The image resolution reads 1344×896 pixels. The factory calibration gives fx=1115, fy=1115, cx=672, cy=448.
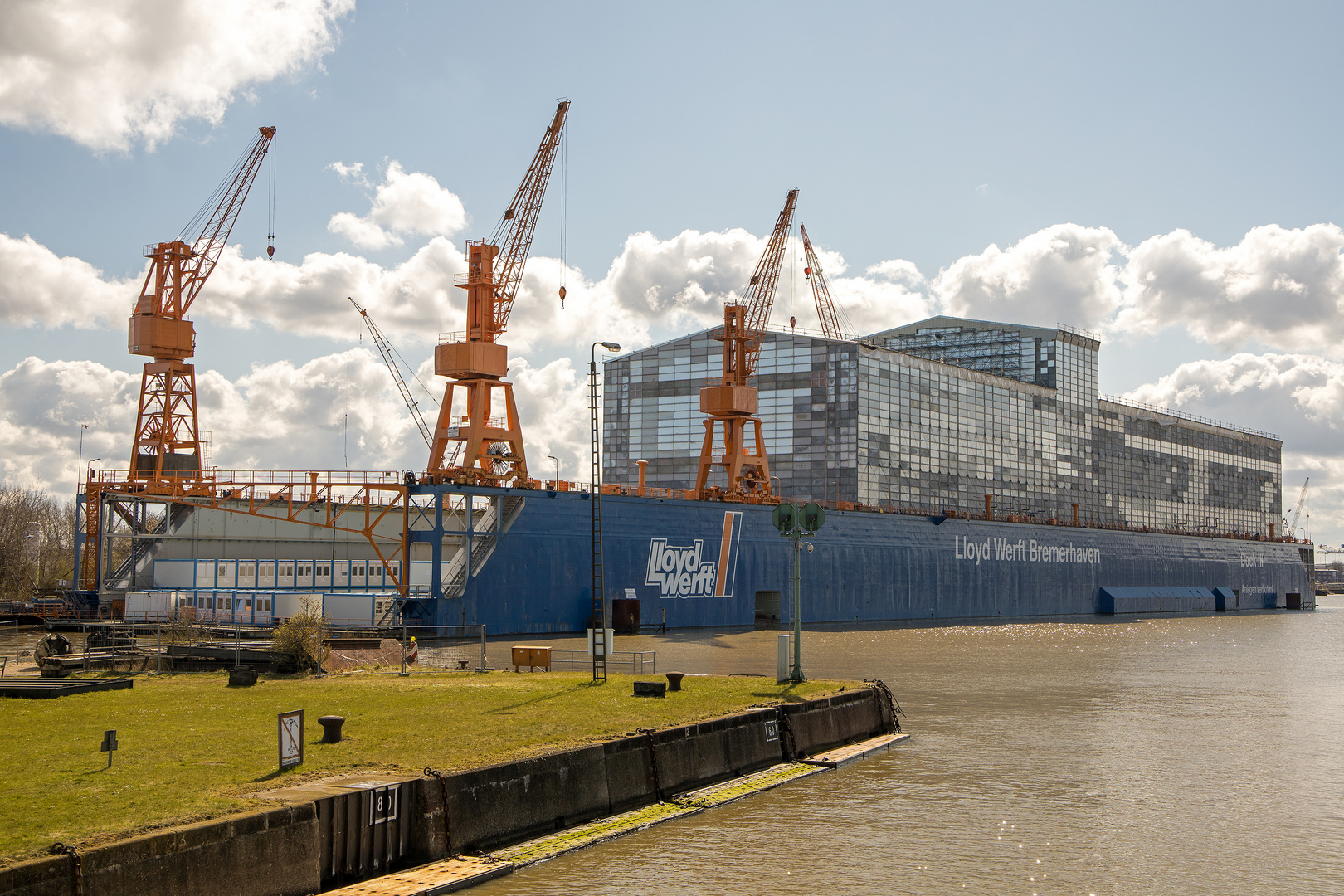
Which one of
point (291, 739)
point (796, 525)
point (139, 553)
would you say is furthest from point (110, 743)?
point (139, 553)

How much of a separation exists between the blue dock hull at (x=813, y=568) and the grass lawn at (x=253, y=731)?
27866mm

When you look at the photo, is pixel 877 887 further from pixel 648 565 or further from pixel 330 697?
pixel 648 565

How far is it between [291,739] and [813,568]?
63.7 metres

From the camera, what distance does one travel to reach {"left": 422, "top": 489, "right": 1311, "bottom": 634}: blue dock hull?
59719mm

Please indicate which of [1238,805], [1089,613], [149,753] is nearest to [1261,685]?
[1238,805]

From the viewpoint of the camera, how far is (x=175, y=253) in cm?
7394

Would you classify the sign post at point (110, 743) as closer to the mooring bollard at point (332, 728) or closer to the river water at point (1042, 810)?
the mooring bollard at point (332, 728)

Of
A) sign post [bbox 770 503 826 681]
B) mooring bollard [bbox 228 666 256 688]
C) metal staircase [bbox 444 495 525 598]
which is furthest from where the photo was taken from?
metal staircase [bbox 444 495 525 598]

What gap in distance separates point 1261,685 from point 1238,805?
2504 centimetres

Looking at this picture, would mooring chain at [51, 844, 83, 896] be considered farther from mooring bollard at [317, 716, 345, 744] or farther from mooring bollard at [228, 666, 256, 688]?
mooring bollard at [228, 666, 256, 688]

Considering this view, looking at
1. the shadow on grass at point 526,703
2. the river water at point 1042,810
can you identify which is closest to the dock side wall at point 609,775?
the river water at point 1042,810

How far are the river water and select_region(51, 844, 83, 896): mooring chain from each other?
5313 millimetres

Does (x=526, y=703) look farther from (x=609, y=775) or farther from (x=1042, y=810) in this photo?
(x=1042, y=810)

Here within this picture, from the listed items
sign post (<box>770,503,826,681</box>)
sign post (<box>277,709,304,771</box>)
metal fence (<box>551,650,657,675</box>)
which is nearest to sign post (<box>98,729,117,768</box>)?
sign post (<box>277,709,304,771</box>)
